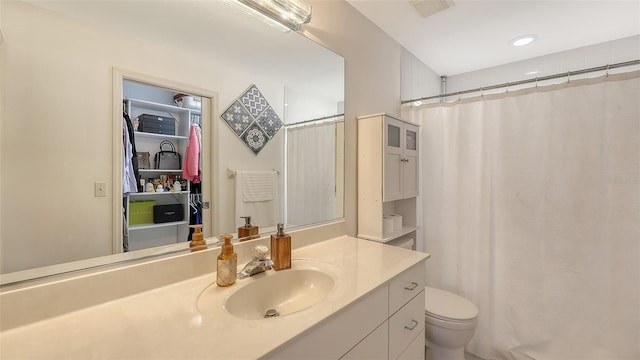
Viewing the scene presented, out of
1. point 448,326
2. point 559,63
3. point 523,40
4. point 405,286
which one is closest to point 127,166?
point 405,286

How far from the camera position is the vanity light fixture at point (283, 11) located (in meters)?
1.14

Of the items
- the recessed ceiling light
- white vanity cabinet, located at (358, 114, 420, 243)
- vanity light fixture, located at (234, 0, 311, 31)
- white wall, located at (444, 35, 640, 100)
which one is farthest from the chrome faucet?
white wall, located at (444, 35, 640, 100)

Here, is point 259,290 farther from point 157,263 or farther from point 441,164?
point 441,164

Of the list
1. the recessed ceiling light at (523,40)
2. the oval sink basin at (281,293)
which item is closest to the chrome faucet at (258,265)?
the oval sink basin at (281,293)

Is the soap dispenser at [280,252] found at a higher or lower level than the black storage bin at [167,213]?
lower

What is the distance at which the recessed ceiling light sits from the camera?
1.92m

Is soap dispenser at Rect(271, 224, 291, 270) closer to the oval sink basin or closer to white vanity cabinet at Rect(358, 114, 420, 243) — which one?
the oval sink basin

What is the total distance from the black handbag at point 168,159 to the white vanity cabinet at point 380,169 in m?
1.04

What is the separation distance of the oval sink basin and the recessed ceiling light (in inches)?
86.5

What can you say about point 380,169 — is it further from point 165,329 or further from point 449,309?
point 165,329

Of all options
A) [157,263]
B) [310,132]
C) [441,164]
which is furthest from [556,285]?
[157,263]

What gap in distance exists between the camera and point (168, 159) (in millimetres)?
924

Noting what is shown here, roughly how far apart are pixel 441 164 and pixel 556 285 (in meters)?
0.97

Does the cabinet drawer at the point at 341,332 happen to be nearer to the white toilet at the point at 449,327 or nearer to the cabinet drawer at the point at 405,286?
the cabinet drawer at the point at 405,286
